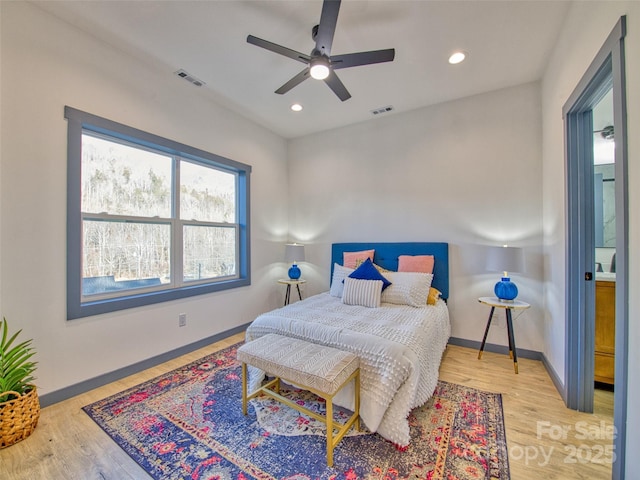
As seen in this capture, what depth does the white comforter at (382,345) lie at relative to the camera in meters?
1.71

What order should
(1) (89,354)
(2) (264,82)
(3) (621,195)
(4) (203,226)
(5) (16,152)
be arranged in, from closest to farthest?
1. (3) (621,195)
2. (5) (16,152)
3. (1) (89,354)
4. (2) (264,82)
5. (4) (203,226)

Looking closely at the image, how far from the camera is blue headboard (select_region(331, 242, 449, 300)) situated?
10.8ft

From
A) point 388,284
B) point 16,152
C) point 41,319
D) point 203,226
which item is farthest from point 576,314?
point 16,152

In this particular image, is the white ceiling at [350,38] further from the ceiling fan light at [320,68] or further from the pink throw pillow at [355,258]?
the pink throw pillow at [355,258]

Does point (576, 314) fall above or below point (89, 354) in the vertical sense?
above

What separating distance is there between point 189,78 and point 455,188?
330 centimetres

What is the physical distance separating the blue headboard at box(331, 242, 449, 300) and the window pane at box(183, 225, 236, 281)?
5.01 ft

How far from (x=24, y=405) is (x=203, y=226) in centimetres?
220

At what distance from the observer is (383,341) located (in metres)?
1.86

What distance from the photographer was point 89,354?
2.30 meters

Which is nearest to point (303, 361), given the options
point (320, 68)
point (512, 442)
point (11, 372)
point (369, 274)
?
point (512, 442)

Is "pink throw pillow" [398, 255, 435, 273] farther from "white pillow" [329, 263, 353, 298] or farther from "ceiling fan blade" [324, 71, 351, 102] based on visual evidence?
"ceiling fan blade" [324, 71, 351, 102]

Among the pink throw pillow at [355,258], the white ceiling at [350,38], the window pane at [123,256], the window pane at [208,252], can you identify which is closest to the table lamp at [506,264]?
the pink throw pillow at [355,258]

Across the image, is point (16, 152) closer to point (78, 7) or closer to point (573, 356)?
point (78, 7)
